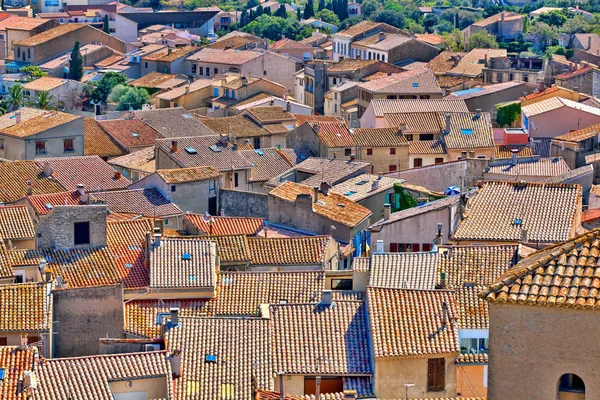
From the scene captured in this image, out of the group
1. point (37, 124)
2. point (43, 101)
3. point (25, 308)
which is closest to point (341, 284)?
point (25, 308)

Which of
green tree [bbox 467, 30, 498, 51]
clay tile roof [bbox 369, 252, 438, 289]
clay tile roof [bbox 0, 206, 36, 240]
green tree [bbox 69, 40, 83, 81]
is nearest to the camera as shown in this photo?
clay tile roof [bbox 369, 252, 438, 289]

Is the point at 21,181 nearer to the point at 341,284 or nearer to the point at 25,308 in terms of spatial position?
the point at 25,308

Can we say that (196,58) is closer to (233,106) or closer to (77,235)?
(233,106)

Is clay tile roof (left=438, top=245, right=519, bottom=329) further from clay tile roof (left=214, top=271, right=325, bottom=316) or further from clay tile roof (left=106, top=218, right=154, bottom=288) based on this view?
clay tile roof (left=106, top=218, right=154, bottom=288)

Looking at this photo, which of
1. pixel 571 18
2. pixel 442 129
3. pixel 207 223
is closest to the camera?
pixel 207 223

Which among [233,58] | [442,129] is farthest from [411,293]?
[233,58]

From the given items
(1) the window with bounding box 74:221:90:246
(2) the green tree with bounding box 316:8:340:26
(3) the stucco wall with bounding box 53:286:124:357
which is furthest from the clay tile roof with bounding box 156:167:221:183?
(2) the green tree with bounding box 316:8:340:26

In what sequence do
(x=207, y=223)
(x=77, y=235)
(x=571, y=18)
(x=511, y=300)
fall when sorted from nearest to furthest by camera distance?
1. (x=511, y=300)
2. (x=77, y=235)
3. (x=207, y=223)
4. (x=571, y=18)
